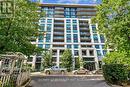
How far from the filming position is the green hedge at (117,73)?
1312 cm

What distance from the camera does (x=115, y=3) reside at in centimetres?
1864

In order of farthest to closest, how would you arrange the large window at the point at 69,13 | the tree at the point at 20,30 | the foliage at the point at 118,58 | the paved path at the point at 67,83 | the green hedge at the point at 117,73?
1. the large window at the point at 69,13
2. the tree at the point at 20,30
3. the foliage at the point at 118,58
4. the green hedge at the point at 117,73
5. the paved path at the point at 67,83

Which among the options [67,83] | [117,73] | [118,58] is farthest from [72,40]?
[117,73]

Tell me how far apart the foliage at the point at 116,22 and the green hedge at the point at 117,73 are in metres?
3.90

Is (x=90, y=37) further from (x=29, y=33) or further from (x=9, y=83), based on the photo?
(x=9, y=83)

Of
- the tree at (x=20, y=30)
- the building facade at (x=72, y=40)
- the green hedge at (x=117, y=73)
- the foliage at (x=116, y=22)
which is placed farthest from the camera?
the building facade at (x=72, y=40)

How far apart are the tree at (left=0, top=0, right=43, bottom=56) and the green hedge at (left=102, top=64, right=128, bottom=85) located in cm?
899

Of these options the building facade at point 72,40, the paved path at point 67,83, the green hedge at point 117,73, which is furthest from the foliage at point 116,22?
the building facade at point 72,40

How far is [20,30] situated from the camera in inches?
766

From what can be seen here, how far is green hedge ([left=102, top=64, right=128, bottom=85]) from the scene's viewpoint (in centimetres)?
1312

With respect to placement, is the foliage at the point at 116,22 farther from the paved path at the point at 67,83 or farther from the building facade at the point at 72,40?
the building facade at the point at 72,40

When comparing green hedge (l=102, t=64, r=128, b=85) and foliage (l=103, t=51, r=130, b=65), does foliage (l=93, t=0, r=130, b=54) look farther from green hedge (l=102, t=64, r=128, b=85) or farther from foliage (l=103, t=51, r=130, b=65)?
green hedge (l=102, t=64, r=128, b=85)

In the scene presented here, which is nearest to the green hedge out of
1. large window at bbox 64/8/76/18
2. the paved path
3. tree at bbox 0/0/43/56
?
the paved path

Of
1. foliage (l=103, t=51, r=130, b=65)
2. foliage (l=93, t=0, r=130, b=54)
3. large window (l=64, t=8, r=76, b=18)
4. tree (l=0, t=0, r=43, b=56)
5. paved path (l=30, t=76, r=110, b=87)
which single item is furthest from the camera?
large window (l=64, t=8, r=76, b=18)
